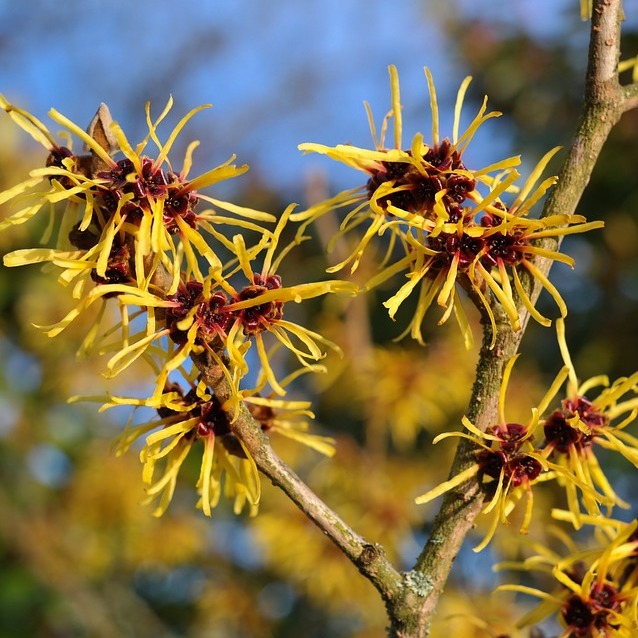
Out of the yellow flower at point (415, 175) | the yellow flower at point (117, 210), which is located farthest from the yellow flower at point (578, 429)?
the yellow flower at point (117, 210)

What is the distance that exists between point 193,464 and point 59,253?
2.32m

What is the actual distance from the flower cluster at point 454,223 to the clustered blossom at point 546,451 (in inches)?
3.0

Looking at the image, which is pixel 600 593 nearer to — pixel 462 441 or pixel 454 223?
pixel 462 441

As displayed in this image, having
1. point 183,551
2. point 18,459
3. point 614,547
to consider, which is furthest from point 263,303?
point 18,459

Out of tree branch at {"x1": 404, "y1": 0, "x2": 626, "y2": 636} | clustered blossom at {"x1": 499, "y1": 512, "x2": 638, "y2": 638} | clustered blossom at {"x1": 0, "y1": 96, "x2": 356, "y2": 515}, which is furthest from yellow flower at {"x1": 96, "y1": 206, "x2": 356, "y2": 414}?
clustered blossom at {"x1": 499, "y1": 512, "x2": 638, "y2": 638}

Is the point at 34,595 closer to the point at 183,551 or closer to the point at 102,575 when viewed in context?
the point at 102,575

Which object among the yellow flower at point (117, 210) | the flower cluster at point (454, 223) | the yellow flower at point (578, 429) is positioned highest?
the yellow flower at point (117, 210)

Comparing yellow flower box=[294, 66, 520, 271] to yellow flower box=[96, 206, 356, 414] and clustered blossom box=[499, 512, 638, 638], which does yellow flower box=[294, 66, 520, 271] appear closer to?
yellow flower box=[96, 206, 356, 414]

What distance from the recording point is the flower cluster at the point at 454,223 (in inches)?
28.5

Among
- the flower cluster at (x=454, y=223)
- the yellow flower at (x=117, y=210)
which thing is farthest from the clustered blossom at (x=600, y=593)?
the yellow flower at (x=117, y=210)

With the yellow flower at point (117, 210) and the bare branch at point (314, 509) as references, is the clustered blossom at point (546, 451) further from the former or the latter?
the yellow flower at point (117, 210)

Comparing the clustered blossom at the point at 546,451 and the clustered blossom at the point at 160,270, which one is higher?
the clustered blossom at the point at 160,270

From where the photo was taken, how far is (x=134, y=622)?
3.07 metres

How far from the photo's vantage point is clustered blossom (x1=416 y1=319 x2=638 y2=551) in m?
0.74
